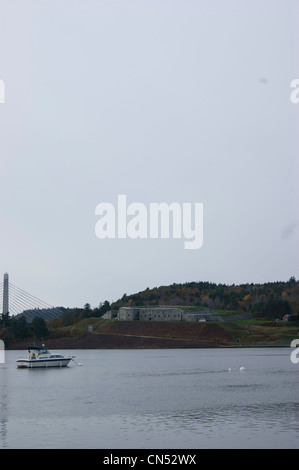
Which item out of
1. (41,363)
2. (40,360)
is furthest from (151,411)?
(41,363)

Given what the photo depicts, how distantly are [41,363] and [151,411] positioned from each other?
64342 millimetres

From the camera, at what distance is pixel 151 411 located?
181 ft

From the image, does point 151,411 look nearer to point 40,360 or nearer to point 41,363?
point 40,360

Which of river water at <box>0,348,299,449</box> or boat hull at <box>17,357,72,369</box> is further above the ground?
river water at <box>0,348,299,449</box>

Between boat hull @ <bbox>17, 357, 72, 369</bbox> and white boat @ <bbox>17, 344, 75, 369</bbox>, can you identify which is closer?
boat hull @ <bbox>17, 357, 72, 369</bbox>

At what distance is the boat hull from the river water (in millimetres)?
18752

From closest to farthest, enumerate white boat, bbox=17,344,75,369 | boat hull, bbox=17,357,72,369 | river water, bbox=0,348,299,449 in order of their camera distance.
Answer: river water, bbox=0,348,299,449 → boat hull, bbox=17,357,72,369 → white boat, bbox=17,344,75,369

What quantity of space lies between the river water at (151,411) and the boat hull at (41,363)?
61.5 feet

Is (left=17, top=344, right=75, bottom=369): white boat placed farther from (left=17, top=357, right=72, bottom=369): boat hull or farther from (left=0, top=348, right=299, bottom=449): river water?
(left=0, top=348, right=299, bottom=449): river water

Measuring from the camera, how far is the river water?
135 feet

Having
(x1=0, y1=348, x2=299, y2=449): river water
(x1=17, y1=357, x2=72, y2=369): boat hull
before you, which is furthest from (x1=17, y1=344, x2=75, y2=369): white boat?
(x1=0, y1=348, x2=299, y2=449): river water

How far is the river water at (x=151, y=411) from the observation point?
4100 centimetres
